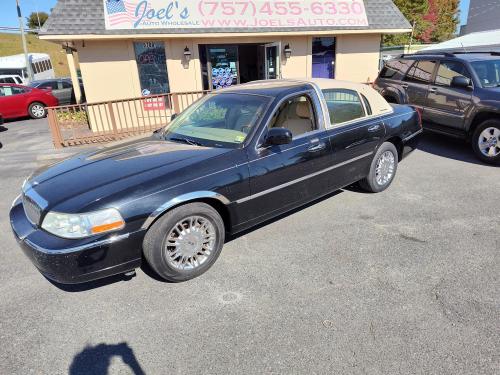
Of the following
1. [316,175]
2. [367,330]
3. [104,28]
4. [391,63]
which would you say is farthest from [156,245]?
[104,28]

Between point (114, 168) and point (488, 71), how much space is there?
669 centimetres

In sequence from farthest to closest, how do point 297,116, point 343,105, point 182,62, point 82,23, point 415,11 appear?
1. point 415,11
2. point 182,62
3. point 82,23
4. point 343,105
5. point 297,116

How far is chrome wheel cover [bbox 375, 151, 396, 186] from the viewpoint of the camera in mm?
4852

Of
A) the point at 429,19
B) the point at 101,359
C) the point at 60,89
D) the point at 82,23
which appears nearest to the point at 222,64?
the point at 82,23

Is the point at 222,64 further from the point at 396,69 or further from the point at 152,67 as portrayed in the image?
the point at 396,69

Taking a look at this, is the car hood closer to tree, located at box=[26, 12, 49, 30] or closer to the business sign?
the business sign

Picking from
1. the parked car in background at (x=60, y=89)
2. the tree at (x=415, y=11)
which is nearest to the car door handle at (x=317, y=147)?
the parked car in background at (x=60, y=89)

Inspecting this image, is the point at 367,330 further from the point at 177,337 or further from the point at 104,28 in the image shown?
the point at 104,28

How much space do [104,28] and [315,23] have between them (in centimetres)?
613

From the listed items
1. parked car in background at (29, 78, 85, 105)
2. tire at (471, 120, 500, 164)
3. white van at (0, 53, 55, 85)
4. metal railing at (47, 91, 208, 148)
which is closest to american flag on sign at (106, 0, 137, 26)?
metal railing at (47, 91, 208, 148)

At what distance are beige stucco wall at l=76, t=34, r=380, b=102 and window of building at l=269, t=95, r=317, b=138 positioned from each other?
7521 millimetres

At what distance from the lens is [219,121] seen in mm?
3830

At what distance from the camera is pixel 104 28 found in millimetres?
9195

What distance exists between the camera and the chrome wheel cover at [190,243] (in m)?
3.00
